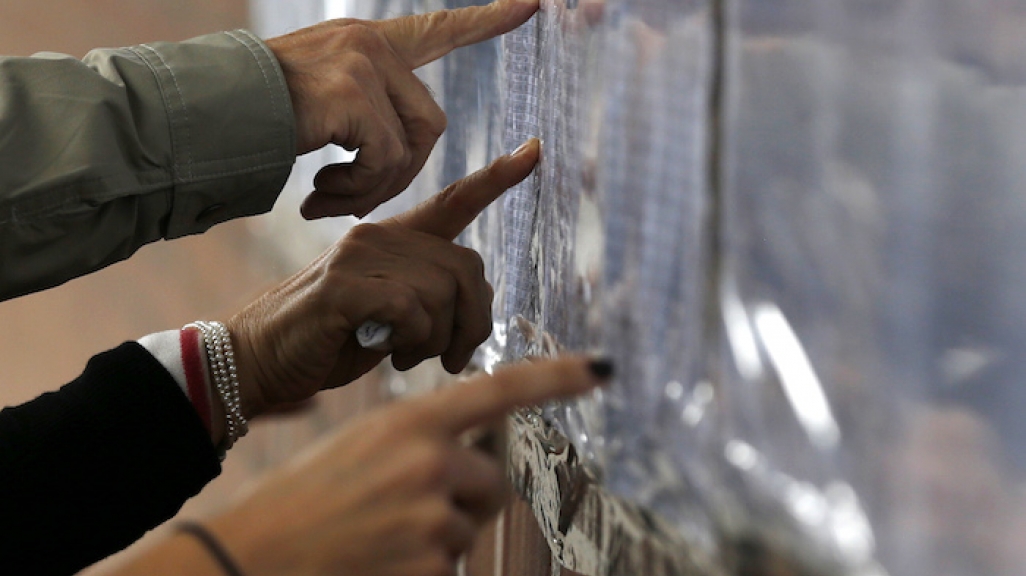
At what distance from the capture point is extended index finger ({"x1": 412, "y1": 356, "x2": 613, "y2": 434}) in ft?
1.45

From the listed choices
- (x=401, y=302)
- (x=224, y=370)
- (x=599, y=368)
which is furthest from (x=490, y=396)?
(x=224, y=370)

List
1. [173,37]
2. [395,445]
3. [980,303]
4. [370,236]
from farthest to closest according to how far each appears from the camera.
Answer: [173,37], [370,236], [395,445], [980,303]

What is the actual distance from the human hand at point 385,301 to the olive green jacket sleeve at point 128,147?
8 centimetres

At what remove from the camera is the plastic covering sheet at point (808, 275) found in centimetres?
33

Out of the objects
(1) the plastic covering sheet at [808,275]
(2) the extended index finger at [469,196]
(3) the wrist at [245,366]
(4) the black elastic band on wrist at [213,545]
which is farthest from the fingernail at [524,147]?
(4) the black elastic band on wrist at [213,545]

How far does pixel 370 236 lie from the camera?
75 centimetres

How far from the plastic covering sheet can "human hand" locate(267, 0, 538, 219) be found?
122 millimetres

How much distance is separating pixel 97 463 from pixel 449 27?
39 centimetres

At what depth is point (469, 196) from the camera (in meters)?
0.76

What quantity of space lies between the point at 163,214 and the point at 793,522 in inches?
19.2

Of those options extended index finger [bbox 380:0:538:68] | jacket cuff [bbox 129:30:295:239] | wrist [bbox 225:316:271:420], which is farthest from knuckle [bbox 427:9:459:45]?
wrist [bbox 225:316:271:420]

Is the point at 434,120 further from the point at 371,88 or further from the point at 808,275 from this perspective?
the point at 808,275

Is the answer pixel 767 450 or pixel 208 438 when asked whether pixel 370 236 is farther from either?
pixel 767 450

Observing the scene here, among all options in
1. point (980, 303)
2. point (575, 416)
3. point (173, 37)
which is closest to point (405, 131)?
point (575, 416)
